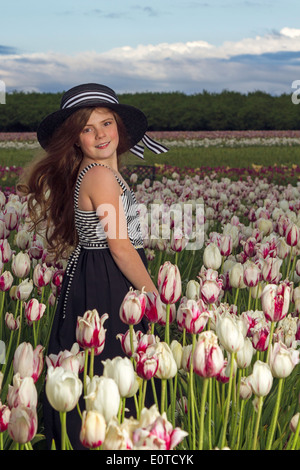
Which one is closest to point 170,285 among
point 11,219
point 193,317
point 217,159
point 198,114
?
point 193,317

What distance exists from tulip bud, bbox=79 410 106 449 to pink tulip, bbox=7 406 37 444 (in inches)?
7.3

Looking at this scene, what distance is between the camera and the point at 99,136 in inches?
146

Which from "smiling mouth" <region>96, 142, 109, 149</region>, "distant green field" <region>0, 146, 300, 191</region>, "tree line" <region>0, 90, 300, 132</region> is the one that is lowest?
"smiling mouth" <region>96, 142, 109, 149</region>

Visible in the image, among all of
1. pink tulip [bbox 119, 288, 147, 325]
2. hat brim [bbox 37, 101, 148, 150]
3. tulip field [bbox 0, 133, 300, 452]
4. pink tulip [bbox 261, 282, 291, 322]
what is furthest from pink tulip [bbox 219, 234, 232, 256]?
pink tulip [bbox 119, 288, 147, 325]

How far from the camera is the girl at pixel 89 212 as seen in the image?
340 centimetres

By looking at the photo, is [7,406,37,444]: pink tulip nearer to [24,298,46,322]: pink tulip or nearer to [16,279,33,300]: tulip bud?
[24,298,46,322]: pink tulip

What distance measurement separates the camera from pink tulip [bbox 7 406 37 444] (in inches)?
66.5

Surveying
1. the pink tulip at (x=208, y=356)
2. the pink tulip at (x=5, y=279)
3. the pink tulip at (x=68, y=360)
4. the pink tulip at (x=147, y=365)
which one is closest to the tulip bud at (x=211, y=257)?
the pink tulip at (x=5, y=279)

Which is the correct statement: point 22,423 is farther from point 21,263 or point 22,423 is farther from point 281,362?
point 21,263

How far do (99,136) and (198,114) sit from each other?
35157mm

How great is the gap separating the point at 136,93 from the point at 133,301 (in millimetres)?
43515

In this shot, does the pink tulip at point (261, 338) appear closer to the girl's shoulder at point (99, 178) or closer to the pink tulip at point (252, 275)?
the pink tulip at point (252, 275)

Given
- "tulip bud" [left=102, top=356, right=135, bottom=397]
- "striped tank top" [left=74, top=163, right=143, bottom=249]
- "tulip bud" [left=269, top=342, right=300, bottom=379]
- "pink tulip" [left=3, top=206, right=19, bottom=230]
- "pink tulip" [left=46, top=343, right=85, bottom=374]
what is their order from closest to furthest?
1. "tulip bud" [left=102, top=356, right=135, bottom=397]
2. "pink tulip" [left=46, top=343, right=85, bottom=374]
3. "tulip bud" [left=269, top=342, right=300, bottom=379]
4. "striped tank top" [left=74, top=163, right=143, bottom=249]
5. "pink tulip" [left=3, top=206, right=19, bottom=230]

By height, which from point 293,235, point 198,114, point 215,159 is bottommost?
point 293,235
